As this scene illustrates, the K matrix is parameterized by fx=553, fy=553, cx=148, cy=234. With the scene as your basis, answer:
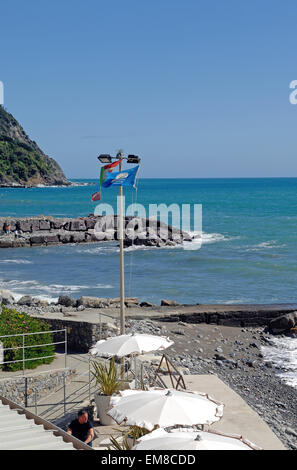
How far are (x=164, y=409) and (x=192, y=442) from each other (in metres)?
1.72

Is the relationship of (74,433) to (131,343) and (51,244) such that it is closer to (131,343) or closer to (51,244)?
(131,343)

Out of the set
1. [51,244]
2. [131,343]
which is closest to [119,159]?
[131,343]

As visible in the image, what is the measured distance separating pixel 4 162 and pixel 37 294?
14451cm

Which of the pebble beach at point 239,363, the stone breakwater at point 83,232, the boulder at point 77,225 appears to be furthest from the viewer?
the boulder at point 77,225

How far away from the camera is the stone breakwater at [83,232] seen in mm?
52384

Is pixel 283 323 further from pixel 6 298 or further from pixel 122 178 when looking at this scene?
pixel 122 178

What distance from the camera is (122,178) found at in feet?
42.0

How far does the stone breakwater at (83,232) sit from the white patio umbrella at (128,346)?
129ft

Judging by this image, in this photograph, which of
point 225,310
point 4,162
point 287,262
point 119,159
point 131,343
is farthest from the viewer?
point 4,162

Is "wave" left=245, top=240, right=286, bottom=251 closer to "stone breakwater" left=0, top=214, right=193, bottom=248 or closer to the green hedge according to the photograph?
"stone breakwater" left=0, top=214, right=193, bottom=248

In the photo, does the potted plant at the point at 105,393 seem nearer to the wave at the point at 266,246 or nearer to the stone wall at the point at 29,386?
the stone wall at the point at 29,386

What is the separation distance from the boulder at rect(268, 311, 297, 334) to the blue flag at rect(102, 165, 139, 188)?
448 inches

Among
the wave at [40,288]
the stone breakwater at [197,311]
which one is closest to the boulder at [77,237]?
the wave at [40,288]

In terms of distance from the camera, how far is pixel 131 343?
11.4 metres
